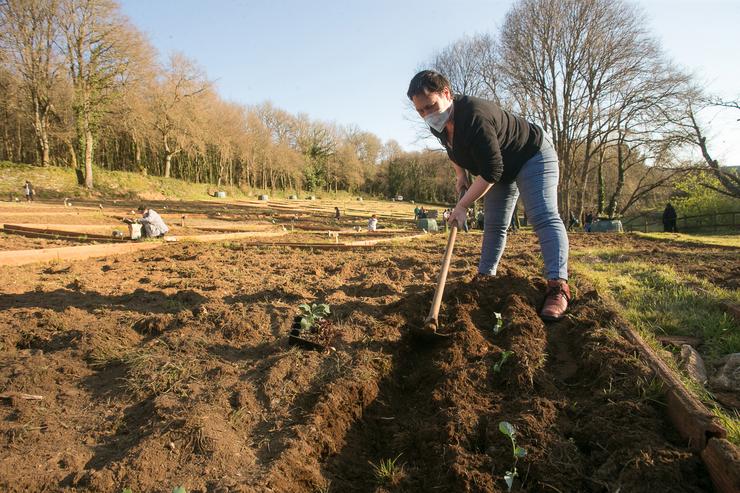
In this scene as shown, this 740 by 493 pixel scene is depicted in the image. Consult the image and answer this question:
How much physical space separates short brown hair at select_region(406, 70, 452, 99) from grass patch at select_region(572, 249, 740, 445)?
2087 mm

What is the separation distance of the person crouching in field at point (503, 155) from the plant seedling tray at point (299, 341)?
141cm

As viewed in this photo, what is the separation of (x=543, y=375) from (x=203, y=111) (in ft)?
128

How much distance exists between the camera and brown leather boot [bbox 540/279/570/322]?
2.93 m

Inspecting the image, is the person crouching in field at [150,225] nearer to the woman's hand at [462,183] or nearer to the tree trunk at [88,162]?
the woman's hand at [462,183]

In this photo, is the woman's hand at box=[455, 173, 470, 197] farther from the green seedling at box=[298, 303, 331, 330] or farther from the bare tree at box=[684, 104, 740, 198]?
the bare tree at box=[684, 104, 740, 198]

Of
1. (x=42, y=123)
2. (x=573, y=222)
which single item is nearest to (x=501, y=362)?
(x=573, y=222)

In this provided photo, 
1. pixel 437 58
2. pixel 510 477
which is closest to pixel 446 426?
pixel 510 477

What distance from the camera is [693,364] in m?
2.45

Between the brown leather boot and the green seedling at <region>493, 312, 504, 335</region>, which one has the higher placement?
the brown leather boot

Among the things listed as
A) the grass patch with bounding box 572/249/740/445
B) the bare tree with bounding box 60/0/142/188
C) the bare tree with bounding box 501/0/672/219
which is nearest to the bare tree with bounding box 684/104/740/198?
the bare tree with bounding box 501/0/672/219

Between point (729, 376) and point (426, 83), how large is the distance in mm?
2458

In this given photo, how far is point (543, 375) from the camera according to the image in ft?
7.00

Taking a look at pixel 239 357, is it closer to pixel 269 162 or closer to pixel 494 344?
pixel 494 344

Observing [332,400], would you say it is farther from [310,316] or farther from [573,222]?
[573,222]
